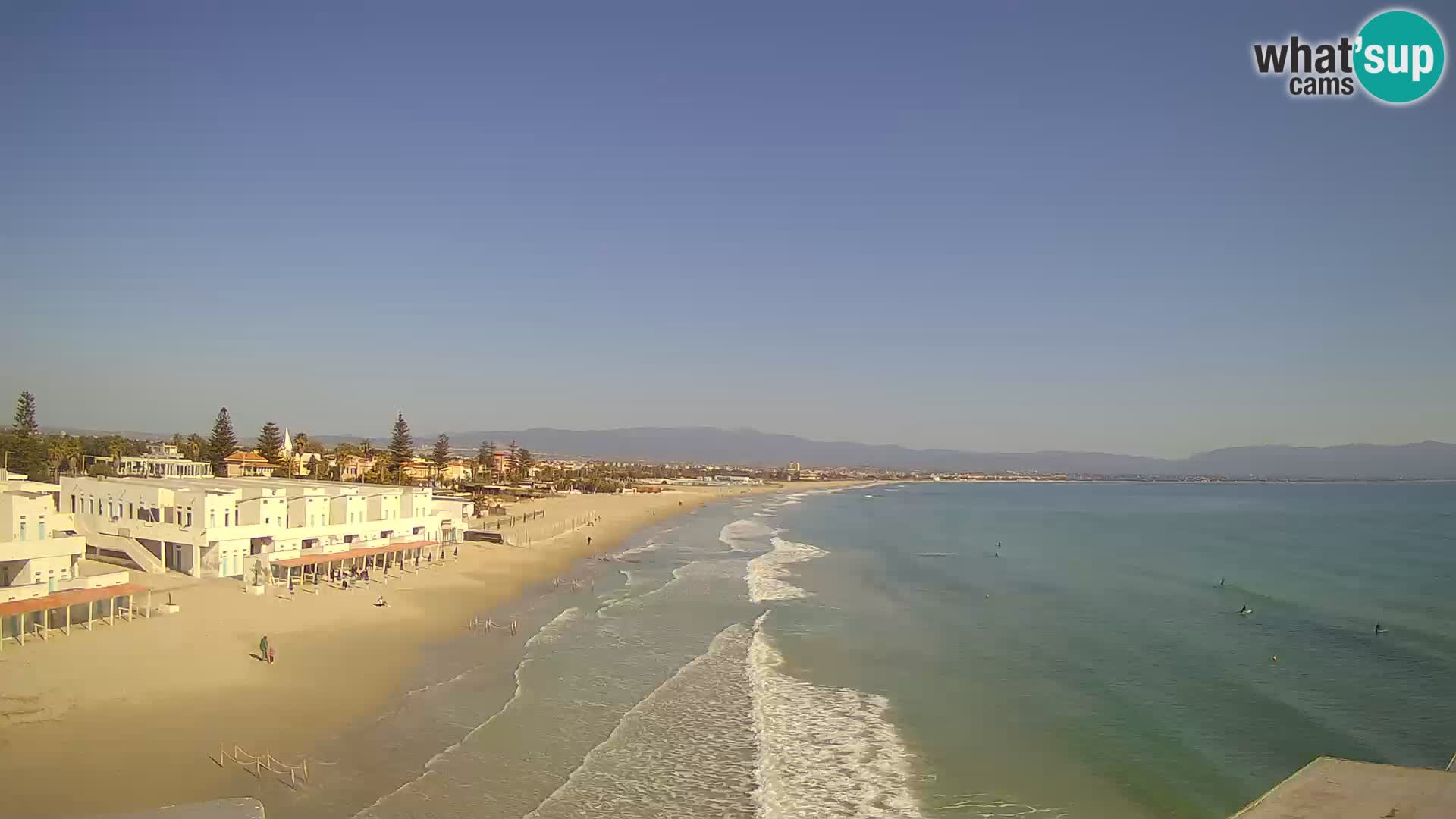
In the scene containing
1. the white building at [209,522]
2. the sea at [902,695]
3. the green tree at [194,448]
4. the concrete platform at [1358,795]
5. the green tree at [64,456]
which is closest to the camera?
the concrete platform at [1358,795]

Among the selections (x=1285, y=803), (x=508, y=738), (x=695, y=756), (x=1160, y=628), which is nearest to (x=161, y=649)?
(x=508, y=738)

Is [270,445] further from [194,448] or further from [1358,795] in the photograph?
[1358,795]

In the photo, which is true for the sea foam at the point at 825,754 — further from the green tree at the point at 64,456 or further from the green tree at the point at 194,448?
the green tree at the point at 194,448

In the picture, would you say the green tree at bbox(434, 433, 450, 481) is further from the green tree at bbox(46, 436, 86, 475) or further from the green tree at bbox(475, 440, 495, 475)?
the green tree at bbox(46, 436, 86, 475)

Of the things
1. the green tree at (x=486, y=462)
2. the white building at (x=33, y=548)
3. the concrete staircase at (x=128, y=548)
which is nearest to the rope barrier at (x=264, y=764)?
the white building at (x=33, y=548)

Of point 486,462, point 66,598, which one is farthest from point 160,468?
point 486,462

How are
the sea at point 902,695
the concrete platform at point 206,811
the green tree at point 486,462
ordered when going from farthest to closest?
the green tree at point 486,462
the sea at point 902,695
the concrete platform at point 206,811
